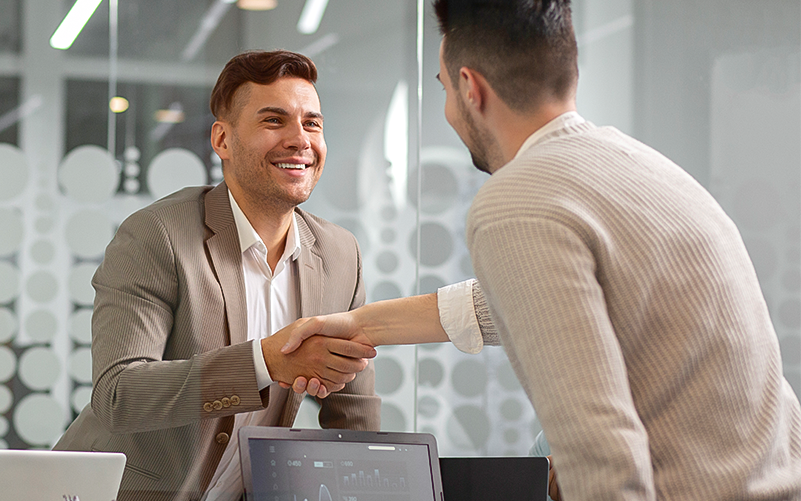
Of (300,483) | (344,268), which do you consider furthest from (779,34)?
(300,483)

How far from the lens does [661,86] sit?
130 inches

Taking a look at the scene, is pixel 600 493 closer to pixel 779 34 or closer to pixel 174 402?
pixel 174 402

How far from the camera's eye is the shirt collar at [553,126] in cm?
101

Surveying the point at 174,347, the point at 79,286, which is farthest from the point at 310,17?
the point at 174,347

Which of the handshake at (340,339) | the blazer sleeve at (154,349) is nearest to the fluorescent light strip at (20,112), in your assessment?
the blazer sleeve at (154,349)

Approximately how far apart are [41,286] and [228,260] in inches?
56.7

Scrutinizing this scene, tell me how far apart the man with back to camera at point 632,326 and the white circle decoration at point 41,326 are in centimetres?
249

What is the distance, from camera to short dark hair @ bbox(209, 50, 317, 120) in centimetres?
205

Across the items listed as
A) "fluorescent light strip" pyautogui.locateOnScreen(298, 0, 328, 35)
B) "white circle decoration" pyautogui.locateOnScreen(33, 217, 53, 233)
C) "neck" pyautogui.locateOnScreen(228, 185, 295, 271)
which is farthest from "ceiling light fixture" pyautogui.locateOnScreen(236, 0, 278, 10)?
"neck" pyautogui.locateOnScreen(228, 185, 295, 271)

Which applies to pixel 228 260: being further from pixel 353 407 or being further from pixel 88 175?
pixel 88 175

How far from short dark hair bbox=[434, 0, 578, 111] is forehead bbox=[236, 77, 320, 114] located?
1053 millimetres

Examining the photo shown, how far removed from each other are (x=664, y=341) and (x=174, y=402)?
1.20 metres

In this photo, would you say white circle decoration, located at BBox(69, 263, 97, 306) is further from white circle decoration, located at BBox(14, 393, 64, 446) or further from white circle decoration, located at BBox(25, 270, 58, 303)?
white circle decoration, located at BBox(14, 393, 64, 446)

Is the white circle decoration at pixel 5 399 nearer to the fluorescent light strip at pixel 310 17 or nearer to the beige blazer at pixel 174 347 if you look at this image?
the beige blazer at pixel 174 347
